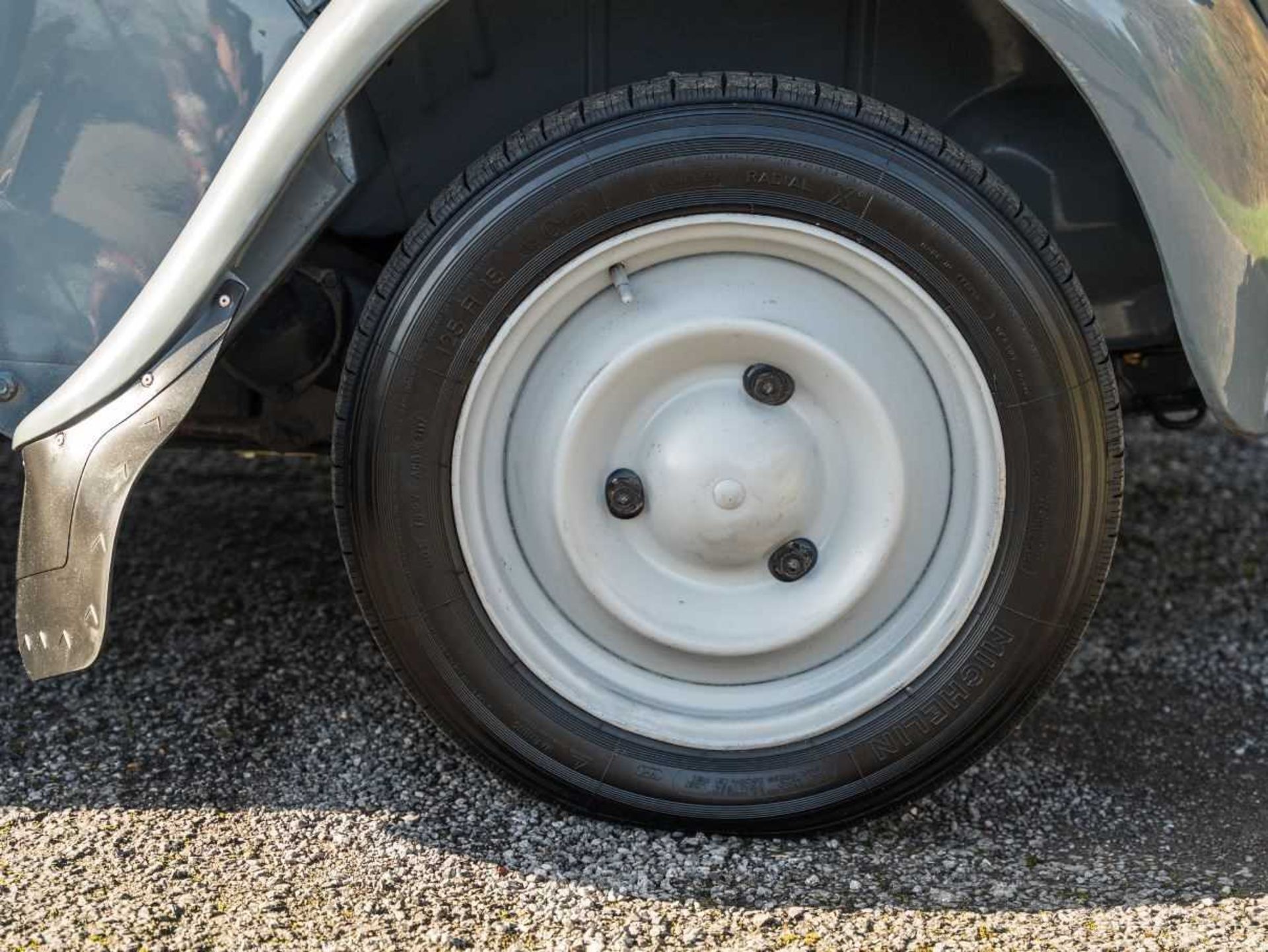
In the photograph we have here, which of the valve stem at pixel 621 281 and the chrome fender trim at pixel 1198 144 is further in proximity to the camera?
the valve stem at pixel 621 281

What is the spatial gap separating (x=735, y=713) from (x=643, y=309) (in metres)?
0.59

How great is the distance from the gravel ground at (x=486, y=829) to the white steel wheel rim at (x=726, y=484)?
0.74 feet

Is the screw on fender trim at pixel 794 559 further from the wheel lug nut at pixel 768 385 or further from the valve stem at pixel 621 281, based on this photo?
the valve stem at pixel 621 281

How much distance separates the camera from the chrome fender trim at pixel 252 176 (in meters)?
1.62

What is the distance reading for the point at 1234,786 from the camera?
6.68 ft

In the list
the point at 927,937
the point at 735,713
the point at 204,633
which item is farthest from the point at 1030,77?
the point at 204,633

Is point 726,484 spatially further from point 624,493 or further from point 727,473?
point 624,493

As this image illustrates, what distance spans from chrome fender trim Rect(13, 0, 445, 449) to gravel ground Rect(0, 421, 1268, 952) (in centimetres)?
61

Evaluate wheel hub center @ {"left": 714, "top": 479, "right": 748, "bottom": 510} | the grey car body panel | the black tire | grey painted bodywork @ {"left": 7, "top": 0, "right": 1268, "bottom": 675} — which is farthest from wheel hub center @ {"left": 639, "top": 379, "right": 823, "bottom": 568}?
the grey car body panel

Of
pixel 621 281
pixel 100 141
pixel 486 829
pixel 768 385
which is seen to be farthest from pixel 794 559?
pixel 100 141

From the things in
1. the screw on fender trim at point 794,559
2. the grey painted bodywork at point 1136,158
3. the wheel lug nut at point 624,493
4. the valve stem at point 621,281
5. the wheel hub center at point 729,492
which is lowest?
the screw on fender trim at point 794,559

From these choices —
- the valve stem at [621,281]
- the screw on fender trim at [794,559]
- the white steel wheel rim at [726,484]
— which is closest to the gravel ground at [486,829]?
the white steel wheel rim at [726,484]

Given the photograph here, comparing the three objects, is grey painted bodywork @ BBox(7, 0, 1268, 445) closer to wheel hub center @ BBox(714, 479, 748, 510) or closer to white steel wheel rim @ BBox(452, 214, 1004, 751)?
white steel wheel rim @ BBox(452, 214, 1004, 751)

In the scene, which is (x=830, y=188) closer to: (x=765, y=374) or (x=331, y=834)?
(x=765, y=374)
